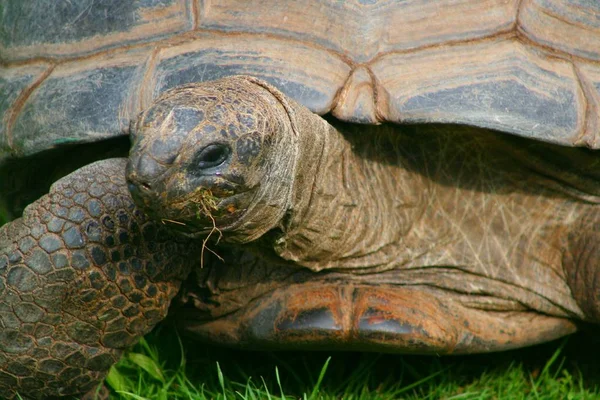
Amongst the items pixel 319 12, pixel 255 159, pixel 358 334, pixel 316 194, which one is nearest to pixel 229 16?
pixel 319 12

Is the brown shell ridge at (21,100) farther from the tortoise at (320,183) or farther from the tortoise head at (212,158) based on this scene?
the tortoise head at (212,158)

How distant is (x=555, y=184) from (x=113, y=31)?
175 cm

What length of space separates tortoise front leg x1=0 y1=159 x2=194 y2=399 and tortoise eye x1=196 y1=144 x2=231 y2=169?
665mm

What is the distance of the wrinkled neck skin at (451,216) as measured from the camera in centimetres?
323

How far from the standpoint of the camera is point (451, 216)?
348 cm

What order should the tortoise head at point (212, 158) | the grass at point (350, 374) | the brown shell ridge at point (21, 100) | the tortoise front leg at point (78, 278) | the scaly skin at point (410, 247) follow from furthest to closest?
the grass at point (350, 374) < the brown shell ridge at point (21, 100) < the scaly skin at point (410, 247) < the tortoise front leg at point (78, 278) < the tortoise head at point (212, 158)

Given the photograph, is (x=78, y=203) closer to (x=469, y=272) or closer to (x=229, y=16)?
(x=229, y=16)

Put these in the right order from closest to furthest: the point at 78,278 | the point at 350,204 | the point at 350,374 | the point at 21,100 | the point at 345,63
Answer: the point at 78,278 < the point at 345,63 < the point at 350,204 < the point at 21,100 < the point at 350,374

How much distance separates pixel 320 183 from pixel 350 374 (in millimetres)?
975

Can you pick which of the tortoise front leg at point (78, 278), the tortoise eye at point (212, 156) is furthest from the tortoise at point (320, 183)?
the tortoise eye at point (212, 156)

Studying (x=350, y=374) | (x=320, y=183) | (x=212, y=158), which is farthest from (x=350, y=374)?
(x=212, y=158)

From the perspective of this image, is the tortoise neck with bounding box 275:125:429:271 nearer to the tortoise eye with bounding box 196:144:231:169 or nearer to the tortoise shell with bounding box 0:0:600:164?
the tortoise shell with bounding box 0:0:600:164

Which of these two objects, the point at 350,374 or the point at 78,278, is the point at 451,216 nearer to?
the point at 350,374

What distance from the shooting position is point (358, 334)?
3.17m
